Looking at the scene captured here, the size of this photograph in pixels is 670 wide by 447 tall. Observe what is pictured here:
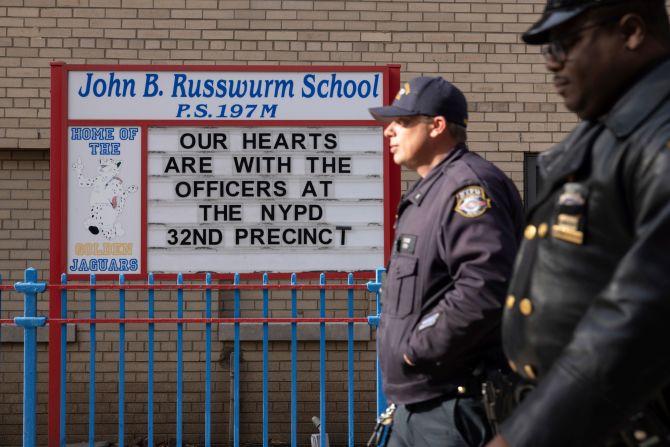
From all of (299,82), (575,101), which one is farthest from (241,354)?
(575,101)

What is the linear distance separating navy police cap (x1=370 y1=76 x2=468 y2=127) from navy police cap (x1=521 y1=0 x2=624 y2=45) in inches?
60.2

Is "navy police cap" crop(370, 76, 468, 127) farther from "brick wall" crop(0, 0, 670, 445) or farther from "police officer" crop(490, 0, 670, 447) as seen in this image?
"brick wall" crop(0, 0, 670, 445)

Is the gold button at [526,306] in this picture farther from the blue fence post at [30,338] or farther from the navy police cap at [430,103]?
the blue fence post at [30,338]

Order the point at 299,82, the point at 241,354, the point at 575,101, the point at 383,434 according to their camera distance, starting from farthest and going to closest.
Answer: the point at 241,354
the point at 299,82
the point at 383,434
the point at 575,101

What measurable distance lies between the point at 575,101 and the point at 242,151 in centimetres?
462

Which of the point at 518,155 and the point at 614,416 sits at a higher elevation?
the point at 518,155

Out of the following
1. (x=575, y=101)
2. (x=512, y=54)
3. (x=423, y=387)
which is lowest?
(x=423, y=387)

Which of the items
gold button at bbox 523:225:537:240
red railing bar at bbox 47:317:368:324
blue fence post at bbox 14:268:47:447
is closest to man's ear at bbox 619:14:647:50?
gold button at bbox 523:225:537:240

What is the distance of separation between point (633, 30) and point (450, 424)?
1664mm

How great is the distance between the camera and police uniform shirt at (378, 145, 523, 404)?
291 centimetres

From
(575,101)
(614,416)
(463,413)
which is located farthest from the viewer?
(463,413)

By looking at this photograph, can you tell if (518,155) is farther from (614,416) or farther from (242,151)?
(614,416)

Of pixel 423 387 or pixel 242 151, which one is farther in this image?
pixel 242 151

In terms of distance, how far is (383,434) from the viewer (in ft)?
10.8
